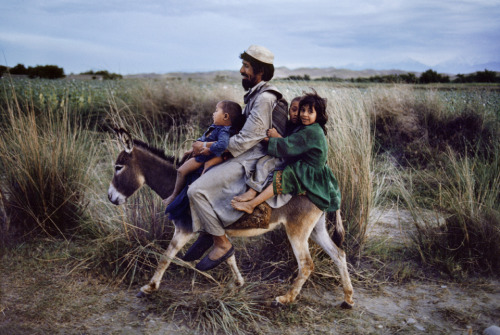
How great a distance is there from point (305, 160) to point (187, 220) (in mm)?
1292

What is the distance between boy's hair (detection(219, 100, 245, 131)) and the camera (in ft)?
12.4

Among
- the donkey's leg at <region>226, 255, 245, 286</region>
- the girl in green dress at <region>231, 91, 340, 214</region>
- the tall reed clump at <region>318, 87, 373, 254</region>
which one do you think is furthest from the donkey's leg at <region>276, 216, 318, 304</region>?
the tall reed clump at <region>318, 87, 373, 254</region>

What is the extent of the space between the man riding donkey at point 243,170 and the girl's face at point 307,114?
224 mm

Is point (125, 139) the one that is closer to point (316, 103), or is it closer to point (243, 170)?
point (243, 170)

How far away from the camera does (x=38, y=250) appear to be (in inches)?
218

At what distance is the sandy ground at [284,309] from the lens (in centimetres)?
401

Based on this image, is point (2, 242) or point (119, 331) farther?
point (2, 242)

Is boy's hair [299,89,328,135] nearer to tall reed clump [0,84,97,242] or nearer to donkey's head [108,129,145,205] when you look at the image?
donkey's head [108,129,145,205]

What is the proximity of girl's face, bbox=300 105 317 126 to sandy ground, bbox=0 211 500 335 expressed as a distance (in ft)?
6.38

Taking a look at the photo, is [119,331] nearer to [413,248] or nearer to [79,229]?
[79,229]

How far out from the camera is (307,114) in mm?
3715

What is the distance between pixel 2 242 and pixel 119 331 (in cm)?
276

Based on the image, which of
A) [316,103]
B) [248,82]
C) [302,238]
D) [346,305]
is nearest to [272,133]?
[316,103]

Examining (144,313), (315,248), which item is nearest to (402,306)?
Answer: (315,248)
